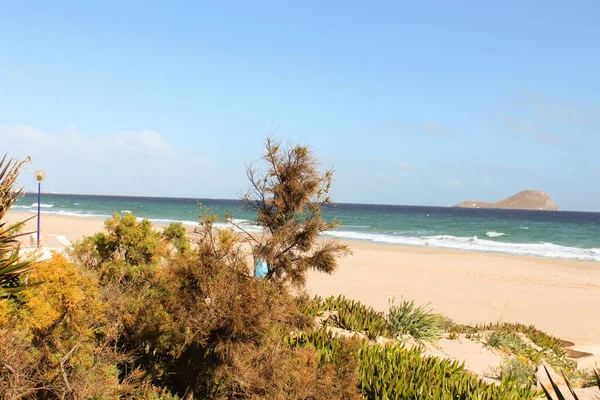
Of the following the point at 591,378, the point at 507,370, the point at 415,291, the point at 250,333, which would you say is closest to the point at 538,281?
the point at 415,291

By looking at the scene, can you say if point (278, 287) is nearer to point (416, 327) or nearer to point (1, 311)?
point (1, 311)

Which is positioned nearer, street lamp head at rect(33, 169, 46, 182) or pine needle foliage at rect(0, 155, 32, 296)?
pine needle foliage at rect(0, 155, 32, 296)

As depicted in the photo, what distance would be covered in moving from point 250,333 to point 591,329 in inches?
480

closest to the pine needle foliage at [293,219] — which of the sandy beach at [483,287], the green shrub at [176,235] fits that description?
the green shrub at [176,235]

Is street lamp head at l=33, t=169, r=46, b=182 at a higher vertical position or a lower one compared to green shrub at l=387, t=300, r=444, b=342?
higher

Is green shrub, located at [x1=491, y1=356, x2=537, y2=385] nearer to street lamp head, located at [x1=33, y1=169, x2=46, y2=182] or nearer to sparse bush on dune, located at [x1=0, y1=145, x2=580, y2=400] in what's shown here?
sparse bush on dune, located at [x1=0, y1=145, x2=580, y2=400]

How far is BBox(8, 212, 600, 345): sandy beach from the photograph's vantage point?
14379 millimetres

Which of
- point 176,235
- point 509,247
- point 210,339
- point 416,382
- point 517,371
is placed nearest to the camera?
point 210,339

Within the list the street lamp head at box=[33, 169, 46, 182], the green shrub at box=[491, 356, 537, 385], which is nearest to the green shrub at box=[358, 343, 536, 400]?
the green shrub at box=[491, 356, 537, 385]

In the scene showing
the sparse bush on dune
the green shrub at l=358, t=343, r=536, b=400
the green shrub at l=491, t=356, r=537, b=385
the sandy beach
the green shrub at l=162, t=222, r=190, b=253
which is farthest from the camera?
the sandy beach

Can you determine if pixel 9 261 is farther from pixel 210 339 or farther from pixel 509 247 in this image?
pixel 509 247

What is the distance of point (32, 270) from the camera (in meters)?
5.30

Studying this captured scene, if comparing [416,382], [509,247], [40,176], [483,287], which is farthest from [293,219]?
[509,247]

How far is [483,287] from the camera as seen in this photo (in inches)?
742
